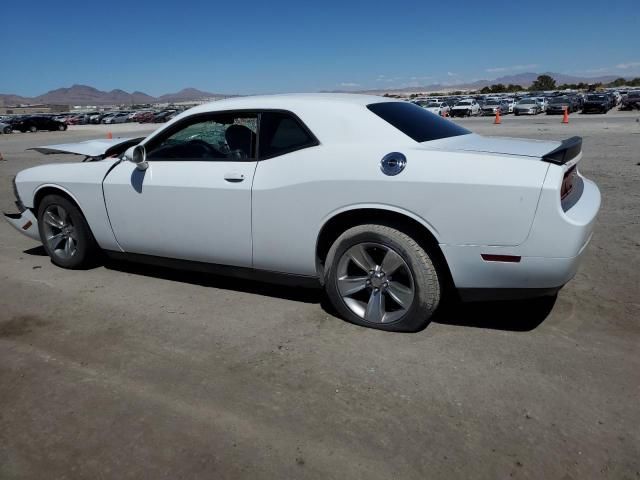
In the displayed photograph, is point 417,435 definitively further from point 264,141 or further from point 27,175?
point 27,175

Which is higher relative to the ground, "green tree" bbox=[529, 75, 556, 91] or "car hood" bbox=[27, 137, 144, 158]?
"car hood" bbox=[27, 137, 144, 158]

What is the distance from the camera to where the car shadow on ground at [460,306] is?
375 cm

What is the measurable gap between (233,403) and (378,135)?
6.27 feet

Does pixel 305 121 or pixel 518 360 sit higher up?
pixel 305 121

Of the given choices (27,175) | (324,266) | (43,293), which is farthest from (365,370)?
(27,175)

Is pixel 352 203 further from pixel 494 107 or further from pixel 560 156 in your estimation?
pixel 494 107

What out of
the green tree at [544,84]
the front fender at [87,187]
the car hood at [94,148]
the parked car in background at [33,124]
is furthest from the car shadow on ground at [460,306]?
the green tree at [544,84]

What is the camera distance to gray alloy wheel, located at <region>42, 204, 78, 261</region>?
498cm

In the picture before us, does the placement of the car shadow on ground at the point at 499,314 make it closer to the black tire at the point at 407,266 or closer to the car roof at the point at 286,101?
the black tire at the point at 407,266

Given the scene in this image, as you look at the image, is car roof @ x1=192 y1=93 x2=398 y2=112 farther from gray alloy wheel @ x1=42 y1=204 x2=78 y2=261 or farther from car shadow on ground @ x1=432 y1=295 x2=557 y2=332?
gray alloy wheel @ x1=42 y1=204 x2=78 y2=261

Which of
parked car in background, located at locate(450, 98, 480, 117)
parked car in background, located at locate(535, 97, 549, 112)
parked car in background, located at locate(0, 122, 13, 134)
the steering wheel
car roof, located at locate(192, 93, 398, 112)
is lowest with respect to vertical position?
parked car in background, located at locate(0, 122, 13, 134)

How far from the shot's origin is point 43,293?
459 cm

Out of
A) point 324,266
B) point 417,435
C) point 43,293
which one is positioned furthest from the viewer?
point 43,293

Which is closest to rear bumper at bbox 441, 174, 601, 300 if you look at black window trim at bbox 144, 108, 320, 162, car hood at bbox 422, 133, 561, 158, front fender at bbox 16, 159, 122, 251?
car hood at bbox 422, 133, 561, 158
